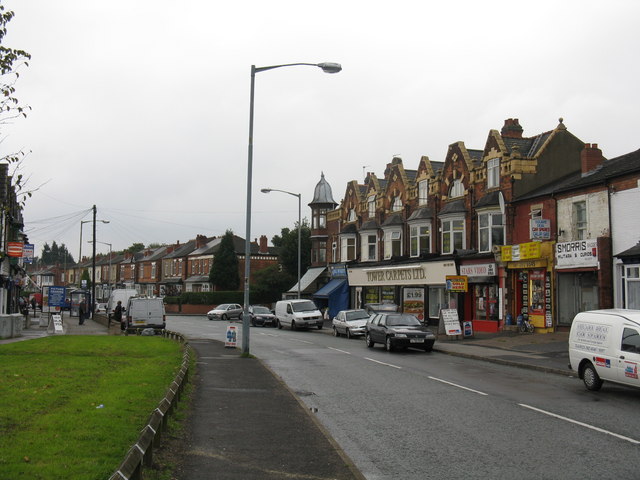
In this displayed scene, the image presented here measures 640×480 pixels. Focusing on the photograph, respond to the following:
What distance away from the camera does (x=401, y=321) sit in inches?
989

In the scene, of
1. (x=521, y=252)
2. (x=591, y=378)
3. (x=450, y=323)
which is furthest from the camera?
(x=521, y=252)

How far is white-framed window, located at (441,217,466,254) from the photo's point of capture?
122ft

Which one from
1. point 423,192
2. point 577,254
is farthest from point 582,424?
point 423,192

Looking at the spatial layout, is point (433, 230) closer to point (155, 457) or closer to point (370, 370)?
point (370, 370)

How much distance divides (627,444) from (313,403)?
5.67 meters

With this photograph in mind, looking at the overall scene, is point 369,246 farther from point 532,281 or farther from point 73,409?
point 73,409

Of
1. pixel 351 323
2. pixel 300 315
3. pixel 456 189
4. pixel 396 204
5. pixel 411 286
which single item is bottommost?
pixel 351 323

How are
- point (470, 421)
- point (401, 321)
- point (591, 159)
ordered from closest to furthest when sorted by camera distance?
point (470, 421) → point (401, 321) → point (591, 159)

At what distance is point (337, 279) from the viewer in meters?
53.1

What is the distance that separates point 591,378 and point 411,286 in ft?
93.5

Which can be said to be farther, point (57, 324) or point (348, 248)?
point (348, 248)

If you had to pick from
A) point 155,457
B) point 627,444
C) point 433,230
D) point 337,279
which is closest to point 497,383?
point 627,444

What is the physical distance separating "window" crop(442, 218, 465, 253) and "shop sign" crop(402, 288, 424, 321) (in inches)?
174

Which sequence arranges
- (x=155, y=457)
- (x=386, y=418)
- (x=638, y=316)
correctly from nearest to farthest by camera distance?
(x=155, y=457), (x=386, y=418), (x=638, y=316)
